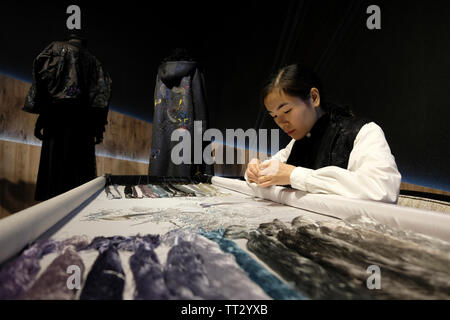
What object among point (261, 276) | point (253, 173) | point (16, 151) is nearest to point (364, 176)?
point (253, 173)

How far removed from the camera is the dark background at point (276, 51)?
1.55 m

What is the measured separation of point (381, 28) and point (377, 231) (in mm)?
2077

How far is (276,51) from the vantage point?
280cm

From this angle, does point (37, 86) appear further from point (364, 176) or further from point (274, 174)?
point (364, 176)

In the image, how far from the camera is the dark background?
1553mm

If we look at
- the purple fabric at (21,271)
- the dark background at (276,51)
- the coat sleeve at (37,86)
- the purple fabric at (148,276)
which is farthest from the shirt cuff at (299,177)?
the coat sleeve at (37,86)

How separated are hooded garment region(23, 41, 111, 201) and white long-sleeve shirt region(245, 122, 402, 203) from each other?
61.1 inches

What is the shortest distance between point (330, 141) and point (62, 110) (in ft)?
5.63

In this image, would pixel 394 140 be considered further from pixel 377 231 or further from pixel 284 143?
pixel 377 231

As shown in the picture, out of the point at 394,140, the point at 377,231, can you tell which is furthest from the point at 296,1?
the point at 377,231

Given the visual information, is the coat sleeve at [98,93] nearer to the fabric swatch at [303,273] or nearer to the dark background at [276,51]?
the dark background at [276,51]

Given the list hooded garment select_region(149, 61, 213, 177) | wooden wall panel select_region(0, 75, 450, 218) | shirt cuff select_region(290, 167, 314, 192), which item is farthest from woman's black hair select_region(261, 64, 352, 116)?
wooden wall panel select_region(0, 75, 450, 218)

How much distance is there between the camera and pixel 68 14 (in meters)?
2.27

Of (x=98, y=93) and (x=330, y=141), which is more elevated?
(x=98, y=93)
